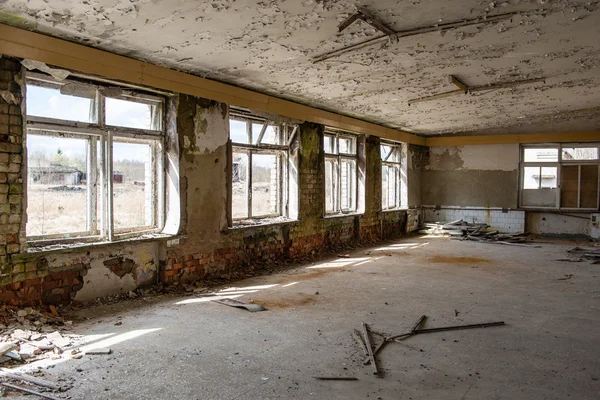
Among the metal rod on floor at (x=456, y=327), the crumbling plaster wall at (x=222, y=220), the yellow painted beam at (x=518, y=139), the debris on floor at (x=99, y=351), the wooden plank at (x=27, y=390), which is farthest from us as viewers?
the yellow painted beam at (x=518, y=139)

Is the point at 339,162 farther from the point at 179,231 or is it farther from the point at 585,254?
the point at 585,254

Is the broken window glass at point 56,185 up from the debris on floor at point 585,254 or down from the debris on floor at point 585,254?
up

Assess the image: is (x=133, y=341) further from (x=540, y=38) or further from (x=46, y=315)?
(x=540, y=38)

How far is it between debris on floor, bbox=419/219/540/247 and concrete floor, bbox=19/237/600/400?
4187 millimetres

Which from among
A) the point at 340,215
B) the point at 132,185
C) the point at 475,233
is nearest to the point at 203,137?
the point at 132,185

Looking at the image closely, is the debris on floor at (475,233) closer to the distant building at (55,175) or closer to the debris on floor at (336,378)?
the debris on floor at (336,378)

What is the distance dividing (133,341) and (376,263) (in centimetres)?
481

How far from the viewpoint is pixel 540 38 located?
15.0ft

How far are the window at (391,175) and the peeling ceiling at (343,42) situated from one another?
4052 mm

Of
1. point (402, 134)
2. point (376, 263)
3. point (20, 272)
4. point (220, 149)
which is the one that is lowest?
point (376, 263)

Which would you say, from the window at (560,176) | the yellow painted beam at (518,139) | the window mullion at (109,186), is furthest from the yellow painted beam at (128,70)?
the window at (560,176)

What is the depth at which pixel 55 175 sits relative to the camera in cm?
464

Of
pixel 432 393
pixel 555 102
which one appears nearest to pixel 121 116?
pixel 432 393

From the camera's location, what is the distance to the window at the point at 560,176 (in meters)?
11.4
